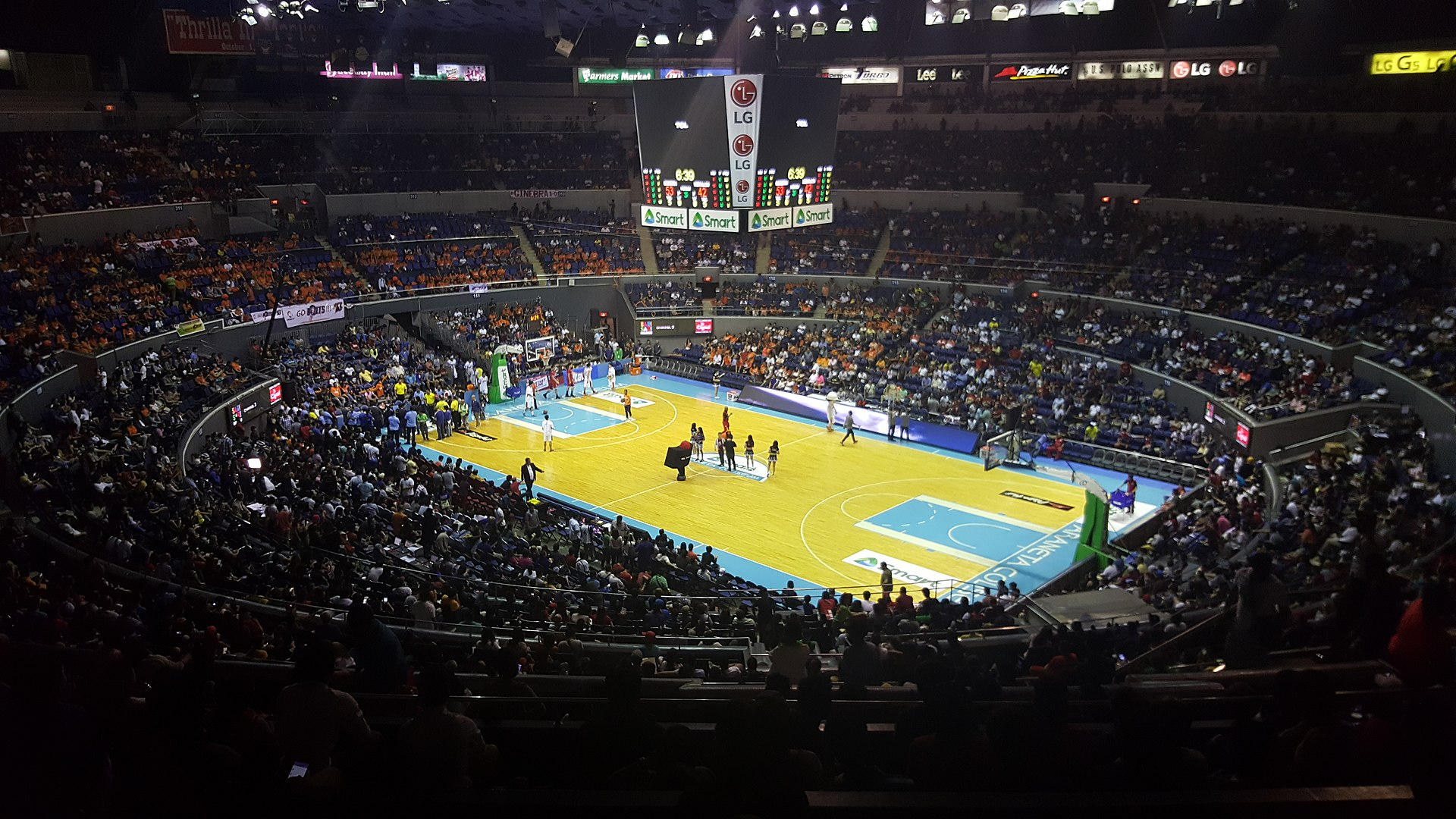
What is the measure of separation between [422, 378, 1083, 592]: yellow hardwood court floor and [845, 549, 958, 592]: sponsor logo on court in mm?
49

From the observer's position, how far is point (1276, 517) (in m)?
17.8

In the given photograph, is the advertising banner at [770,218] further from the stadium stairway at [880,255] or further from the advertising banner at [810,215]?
the stadium stairway at [880,255]

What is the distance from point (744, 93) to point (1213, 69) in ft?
79.1

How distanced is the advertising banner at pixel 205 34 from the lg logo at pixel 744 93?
2204cm

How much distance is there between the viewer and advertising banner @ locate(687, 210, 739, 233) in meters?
29.8

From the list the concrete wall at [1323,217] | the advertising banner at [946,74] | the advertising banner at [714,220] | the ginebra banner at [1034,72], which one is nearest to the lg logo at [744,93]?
the advertising banner at [714,220]

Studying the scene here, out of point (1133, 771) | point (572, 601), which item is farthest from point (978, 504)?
point (1133, 771)

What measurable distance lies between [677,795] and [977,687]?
3352 mm

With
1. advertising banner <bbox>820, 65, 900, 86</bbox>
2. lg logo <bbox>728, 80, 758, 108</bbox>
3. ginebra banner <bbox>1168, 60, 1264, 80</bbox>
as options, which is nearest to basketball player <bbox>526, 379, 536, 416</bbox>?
lg logo <bbox>728, 80, 758, 108</bbox>

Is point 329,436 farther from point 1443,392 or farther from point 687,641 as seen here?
point 1443,392

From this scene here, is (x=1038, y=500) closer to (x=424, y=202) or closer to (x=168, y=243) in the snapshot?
(x=168, y=243)

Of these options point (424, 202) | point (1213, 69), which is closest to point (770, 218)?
point (1213, 69)

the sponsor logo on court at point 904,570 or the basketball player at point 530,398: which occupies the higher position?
the basketball player at point 530,398

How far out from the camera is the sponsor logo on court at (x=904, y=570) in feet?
68.3
